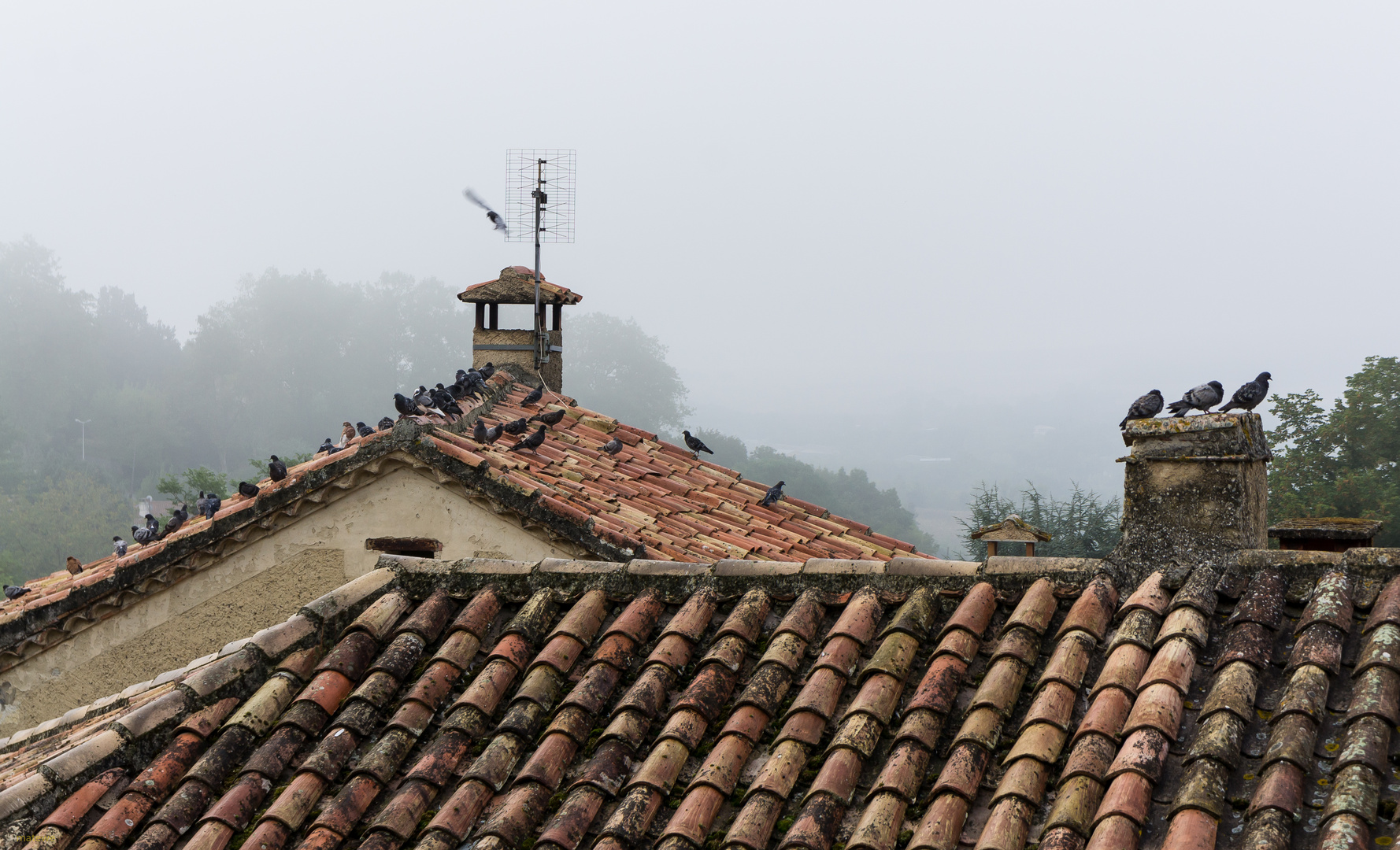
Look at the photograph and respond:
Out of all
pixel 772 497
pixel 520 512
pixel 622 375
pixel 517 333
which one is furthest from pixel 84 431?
pixel 520 512

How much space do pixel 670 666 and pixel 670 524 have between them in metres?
5.62

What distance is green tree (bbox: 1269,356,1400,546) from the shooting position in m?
33.2

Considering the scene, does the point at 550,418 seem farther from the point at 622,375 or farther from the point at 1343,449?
the point at 622,375

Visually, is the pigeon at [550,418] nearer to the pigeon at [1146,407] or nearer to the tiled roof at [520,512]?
the tiled roof at [520,512]

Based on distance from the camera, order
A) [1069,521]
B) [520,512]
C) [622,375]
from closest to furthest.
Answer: [520,512] → [1069,521] → [622,375]

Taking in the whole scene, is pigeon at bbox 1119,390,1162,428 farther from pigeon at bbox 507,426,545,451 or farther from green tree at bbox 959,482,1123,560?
green tree at bbox 959,482,1123,560

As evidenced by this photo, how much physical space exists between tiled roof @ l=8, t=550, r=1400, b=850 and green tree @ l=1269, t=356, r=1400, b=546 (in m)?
33.5

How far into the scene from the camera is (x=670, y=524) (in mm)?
10070

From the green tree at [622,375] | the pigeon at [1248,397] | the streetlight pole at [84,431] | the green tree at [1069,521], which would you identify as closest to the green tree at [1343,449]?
the green tree at [1069,521]

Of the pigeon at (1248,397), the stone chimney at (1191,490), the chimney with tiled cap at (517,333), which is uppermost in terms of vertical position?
the chimney with tiled cap at (517,333)

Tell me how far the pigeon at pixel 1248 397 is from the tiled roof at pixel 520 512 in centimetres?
432

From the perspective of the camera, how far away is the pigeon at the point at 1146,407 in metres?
5.33

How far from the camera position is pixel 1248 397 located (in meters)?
5.52

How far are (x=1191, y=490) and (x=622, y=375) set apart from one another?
102 m
